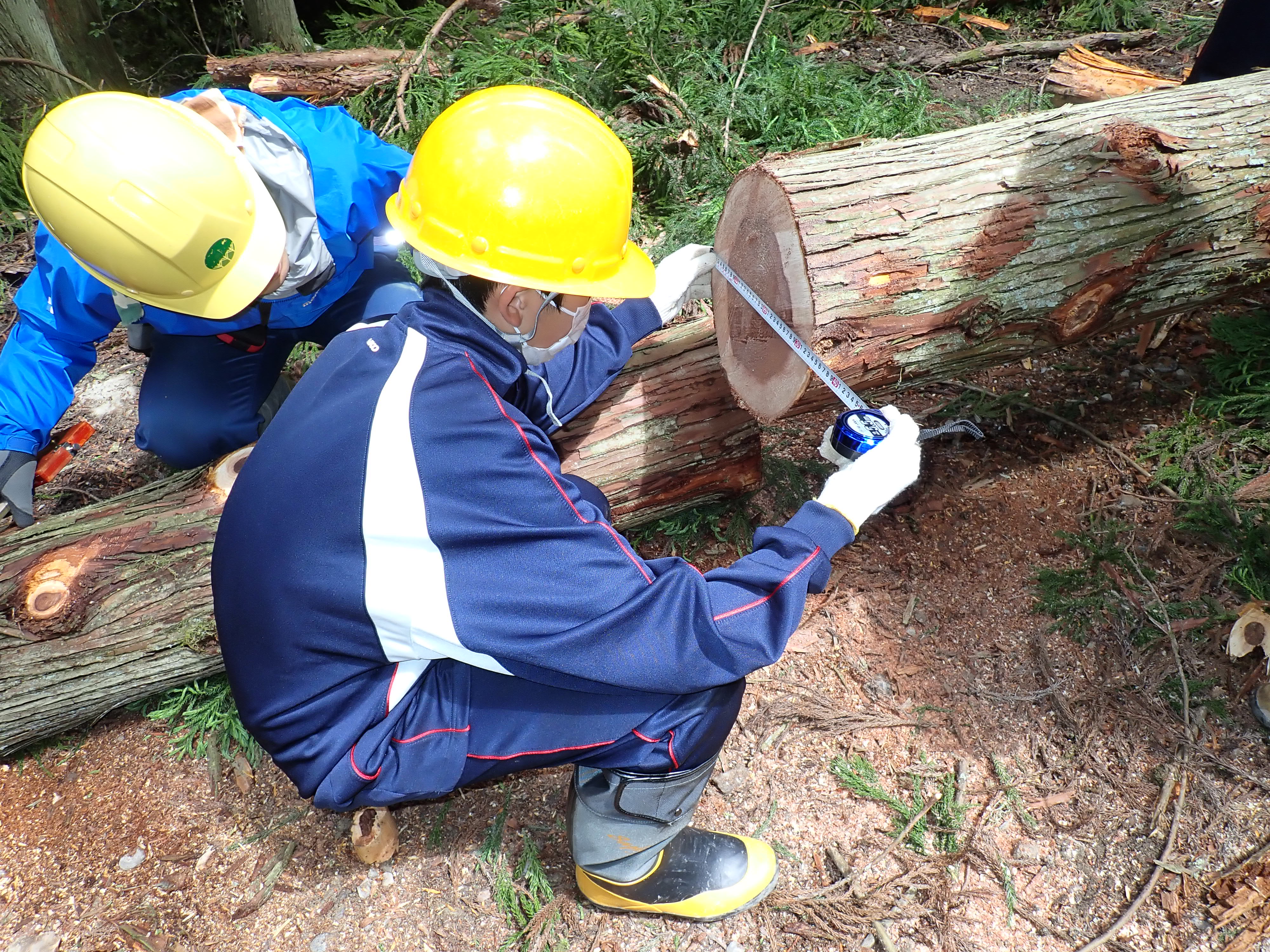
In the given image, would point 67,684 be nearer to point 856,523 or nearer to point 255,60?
point 856,523

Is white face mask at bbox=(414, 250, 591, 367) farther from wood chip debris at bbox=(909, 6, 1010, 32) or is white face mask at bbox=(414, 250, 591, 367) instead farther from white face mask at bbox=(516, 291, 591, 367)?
wood chip debris at bbox=(909, 6, 1010, 32)

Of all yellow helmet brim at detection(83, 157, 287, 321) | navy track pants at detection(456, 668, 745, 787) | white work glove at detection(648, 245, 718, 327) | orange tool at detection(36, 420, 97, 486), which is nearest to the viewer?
navy track pants at detection(456, 668, 745, 787)

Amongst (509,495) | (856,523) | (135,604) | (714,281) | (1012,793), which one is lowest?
(1012,793)

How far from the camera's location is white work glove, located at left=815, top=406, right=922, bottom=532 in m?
1.76

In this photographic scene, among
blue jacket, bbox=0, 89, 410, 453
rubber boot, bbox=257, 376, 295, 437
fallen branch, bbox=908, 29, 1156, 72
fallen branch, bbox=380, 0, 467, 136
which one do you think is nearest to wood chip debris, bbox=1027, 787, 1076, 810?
blue jacket, bbox=0, 89, 410, 453

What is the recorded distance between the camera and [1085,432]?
2848 millimetres

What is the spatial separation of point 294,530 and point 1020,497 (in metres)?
2.31

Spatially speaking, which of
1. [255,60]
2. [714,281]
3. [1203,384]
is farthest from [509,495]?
[255,60]

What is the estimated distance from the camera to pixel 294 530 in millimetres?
1487

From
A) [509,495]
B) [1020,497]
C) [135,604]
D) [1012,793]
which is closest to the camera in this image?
[509,495]

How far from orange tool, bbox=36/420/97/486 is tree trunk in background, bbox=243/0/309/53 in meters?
2.97

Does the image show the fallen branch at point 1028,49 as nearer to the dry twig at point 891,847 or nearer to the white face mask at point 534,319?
the white face mask at point 534,319

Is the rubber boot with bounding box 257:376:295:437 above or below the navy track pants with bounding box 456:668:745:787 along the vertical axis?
below

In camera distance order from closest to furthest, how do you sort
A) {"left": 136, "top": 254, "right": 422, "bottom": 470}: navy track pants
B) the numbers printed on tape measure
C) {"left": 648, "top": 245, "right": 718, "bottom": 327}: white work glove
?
1. the numbers printed on tape measure
2. {"left": 648, "top": 245, "right": 718, "bottom": 327}: white work glove
3. {"left": 136, "top": 254, "right": 422, "bottom": 470}: navy track pants
